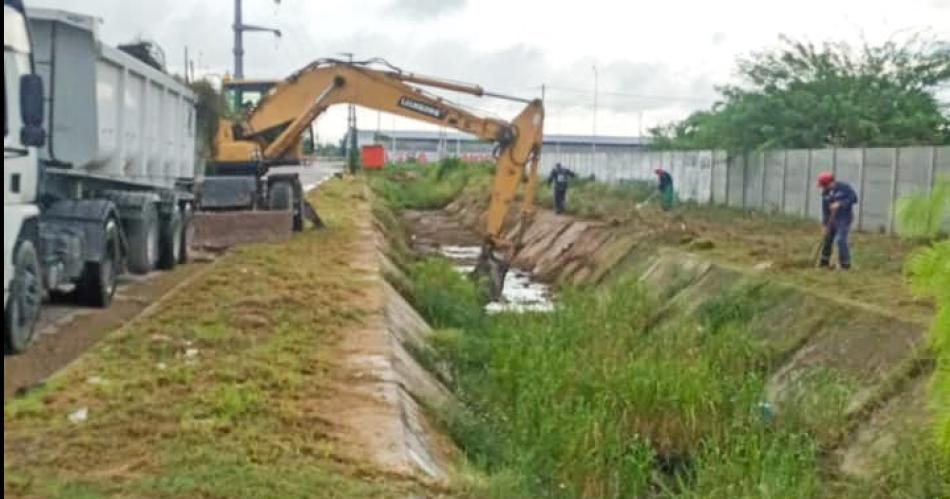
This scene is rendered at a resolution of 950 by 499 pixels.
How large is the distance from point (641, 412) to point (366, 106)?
1204 cm

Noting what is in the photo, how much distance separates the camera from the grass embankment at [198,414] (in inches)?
291

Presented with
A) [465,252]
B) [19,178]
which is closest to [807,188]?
[465,252]

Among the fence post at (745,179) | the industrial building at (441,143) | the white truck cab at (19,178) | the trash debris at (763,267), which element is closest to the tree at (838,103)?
the fence post at (745,179)

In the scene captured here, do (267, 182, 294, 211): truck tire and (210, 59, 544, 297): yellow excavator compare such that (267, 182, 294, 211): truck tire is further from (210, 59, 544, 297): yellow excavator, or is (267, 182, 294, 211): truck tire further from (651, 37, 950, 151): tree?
(651, 37, 950, 151): tree

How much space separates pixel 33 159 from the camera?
486 inches

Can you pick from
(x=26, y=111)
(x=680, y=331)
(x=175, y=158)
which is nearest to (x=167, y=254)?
(x=175, y=158)

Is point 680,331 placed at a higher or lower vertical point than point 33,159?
lower

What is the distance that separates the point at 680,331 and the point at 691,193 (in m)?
25.3

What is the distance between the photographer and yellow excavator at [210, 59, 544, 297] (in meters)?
25.2

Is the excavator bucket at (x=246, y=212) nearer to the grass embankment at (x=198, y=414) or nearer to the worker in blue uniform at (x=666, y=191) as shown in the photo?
the grass embankment at (x=198, y=414)

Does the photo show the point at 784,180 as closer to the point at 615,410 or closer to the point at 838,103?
the point at 838,103

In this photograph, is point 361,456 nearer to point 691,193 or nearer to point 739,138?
point 739,138

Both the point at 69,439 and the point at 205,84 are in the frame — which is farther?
the point at 205,84

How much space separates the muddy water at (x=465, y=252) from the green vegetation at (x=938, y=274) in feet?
49.6
